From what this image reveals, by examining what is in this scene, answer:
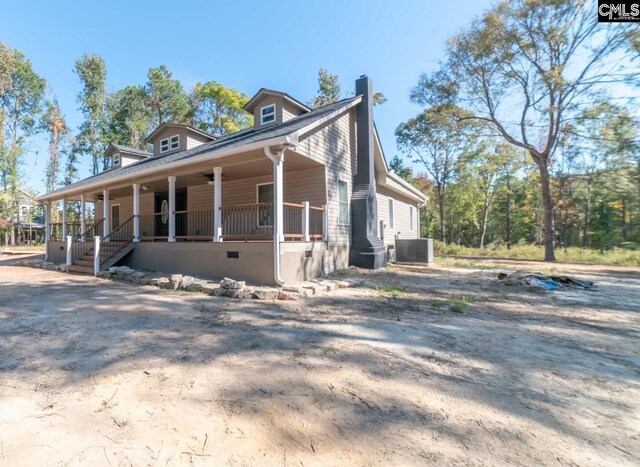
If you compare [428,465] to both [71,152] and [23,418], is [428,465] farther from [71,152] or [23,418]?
[71,152]

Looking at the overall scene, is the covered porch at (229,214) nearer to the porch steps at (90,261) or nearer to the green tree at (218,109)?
the porch steps at (90,261)

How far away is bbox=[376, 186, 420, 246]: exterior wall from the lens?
1364 centimetres

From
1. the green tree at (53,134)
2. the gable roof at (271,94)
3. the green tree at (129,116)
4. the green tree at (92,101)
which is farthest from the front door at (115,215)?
the green tree at (53,134)

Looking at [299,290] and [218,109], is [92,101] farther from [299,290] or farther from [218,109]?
[299,290]

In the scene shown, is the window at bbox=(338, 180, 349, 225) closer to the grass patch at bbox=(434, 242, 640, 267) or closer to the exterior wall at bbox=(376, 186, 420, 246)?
the exterior wall at bbox=(376, 186, 420, 246)

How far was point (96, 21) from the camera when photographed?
13117mm

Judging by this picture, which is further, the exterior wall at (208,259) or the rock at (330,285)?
the exterior wall at (208,259)

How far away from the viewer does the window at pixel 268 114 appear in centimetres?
1134

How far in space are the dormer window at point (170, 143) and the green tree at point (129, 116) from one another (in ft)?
61.2

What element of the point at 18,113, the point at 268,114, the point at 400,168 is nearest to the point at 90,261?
the point at 268,114

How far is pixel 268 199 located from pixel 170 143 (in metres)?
7.40

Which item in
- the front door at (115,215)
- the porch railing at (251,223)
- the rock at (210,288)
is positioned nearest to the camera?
the rock at (210,288)

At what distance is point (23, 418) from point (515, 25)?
Answer: 66.9ft

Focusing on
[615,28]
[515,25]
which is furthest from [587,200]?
[515,25]
